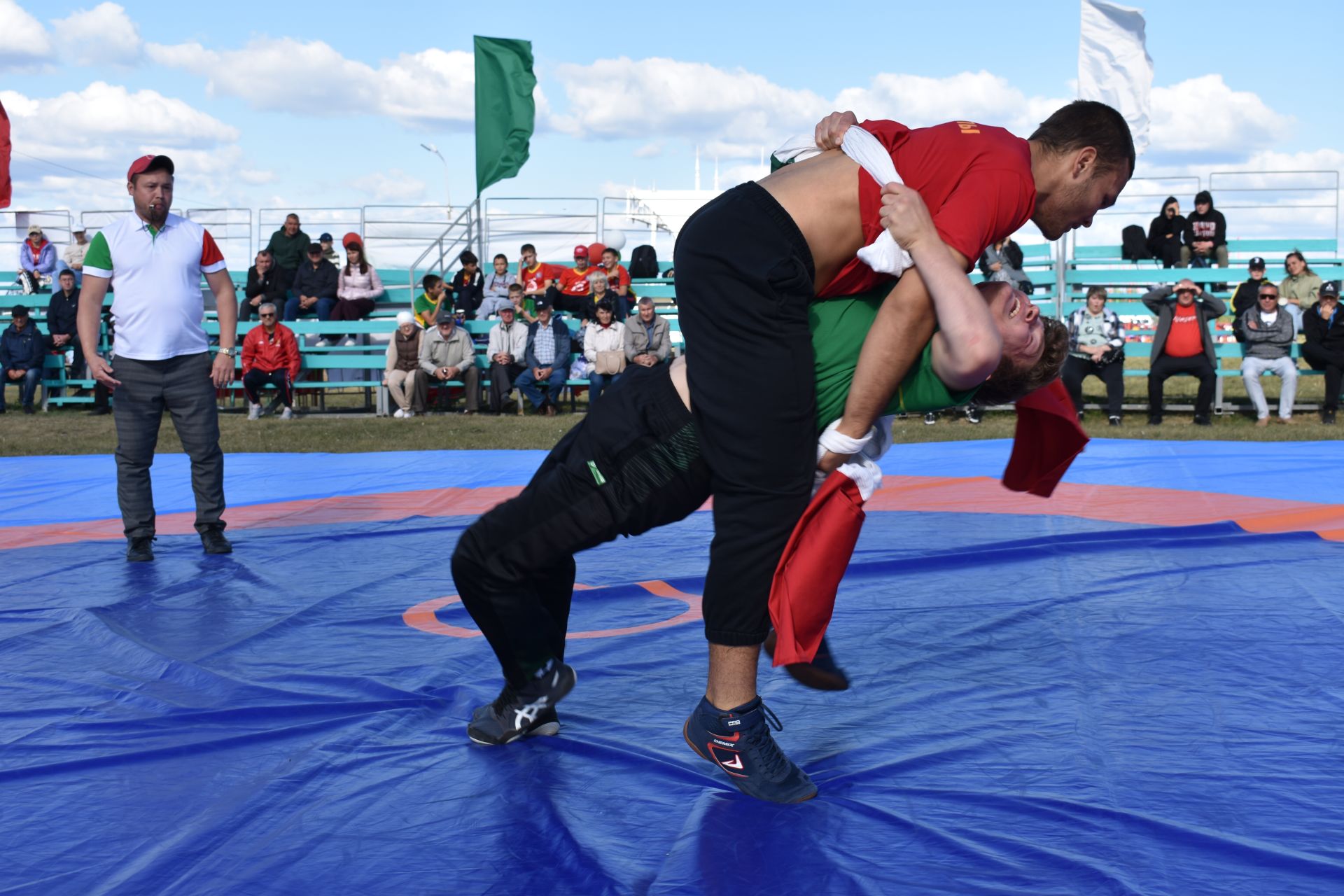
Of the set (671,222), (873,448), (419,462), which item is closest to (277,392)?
(419,462)

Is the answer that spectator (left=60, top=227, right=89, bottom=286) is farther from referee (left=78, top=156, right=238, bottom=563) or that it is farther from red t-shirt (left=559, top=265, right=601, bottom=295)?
referee (left=78, top=156, right=238, bottom=563)

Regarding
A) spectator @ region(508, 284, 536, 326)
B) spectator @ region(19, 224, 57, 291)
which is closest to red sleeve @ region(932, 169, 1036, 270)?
spectator @ region(508, 284, 536, 326)

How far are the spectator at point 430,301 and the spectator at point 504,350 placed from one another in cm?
111

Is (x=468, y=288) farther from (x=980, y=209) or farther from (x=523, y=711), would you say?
(x=980, y=209)

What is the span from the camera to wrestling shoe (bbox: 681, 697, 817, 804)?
7.59 ft

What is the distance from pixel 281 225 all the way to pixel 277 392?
316 centimetres

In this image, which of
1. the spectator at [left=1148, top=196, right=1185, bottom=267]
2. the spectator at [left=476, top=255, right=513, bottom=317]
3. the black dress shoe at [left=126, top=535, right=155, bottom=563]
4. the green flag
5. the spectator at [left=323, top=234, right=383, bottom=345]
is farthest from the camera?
the green flag

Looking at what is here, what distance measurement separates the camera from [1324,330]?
1178 centimetres

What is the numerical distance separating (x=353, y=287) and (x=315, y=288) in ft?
1.58

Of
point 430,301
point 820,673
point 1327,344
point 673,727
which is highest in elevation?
point 430,301

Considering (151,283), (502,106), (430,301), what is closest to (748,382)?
(151,283)

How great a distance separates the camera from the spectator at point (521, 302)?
13742 mm

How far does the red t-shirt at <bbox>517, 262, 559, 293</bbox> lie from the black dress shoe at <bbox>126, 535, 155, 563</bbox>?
396 inches

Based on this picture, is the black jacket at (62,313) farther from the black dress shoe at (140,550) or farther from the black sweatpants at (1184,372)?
the black sweatpants at (1184,372)
